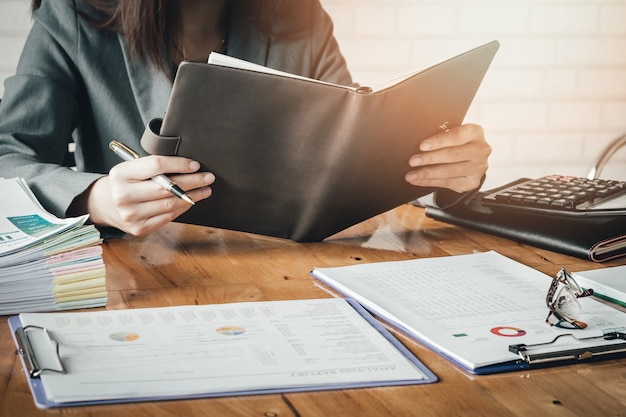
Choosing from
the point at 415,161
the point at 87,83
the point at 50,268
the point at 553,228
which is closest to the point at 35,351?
→ the point at 50,268

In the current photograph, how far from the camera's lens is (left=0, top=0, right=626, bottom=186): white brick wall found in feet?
8.76

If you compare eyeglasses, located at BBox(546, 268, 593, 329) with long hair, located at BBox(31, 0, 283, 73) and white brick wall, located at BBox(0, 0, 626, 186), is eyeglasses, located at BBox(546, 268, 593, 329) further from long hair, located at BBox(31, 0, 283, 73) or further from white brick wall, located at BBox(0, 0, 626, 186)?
white brick wall, located at BBox(0, 0, 626, 186)

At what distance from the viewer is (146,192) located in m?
1.11

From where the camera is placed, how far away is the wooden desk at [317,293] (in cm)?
69

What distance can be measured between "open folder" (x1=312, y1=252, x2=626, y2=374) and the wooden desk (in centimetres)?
2

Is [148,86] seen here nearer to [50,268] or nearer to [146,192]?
[146,192]

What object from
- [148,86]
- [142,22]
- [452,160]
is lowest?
[452,160]

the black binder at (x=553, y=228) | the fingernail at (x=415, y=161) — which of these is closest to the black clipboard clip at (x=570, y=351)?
the black binder at (x=553, y=228)

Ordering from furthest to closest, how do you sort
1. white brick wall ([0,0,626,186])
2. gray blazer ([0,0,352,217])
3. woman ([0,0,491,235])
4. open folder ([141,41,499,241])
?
white brick wall ([0,0,626,186]) < gray blazer ([0,0,352,217]) < woman ([0,0,491,235]) < open folder ([141,41,499,241])

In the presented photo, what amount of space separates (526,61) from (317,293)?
2.12 meters

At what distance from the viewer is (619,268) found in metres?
1.12

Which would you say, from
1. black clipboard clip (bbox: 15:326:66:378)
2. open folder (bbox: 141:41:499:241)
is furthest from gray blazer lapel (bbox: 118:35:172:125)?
black clipboard clip (bbox: 15:326:66:378)

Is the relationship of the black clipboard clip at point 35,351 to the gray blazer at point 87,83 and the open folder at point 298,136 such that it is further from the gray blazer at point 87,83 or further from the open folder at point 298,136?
the gray blazer at point 87,83

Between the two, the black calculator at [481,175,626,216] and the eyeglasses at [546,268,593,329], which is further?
the black calculator at [481,175,626,216]
